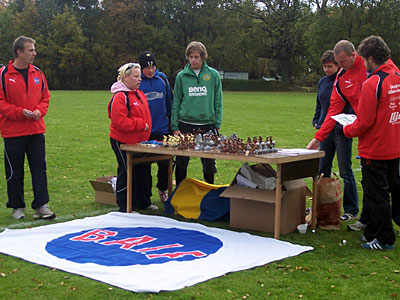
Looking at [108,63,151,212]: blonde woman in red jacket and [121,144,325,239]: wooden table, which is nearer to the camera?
[121,144,325,239]: wooden table

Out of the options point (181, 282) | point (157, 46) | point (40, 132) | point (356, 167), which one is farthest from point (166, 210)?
point (157, 46)

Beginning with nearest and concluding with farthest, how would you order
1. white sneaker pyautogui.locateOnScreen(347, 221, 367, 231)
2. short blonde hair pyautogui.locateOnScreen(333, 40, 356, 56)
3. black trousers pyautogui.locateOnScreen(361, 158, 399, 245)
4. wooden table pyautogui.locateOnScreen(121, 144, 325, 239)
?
black trousers pyautogui.locateOnScreen(361, 158, 399, 245), wooden table pyautogui.locateOnScreen(121, 144, 325, 239), short blonde hair pyautogui.locateOnScreen(333, 40, 356, 56), white sneaker pyautogui.locateOnScreen(347, 221, 367, 231)

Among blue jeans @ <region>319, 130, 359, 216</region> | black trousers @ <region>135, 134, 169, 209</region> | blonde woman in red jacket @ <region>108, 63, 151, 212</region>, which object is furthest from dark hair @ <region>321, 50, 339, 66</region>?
black trousers @ <region>135, 134, 169, 209</region>

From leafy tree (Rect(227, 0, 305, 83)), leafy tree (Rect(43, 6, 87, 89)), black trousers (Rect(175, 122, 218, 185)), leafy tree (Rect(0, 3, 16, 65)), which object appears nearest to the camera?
black trousers (Rect(175, 122, 218, 185))

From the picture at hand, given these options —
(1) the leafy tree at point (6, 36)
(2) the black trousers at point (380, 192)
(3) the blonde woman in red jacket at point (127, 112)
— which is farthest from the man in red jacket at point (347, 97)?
(1) the leafy tree at point (6, 36)

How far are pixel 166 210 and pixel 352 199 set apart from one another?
7.90ft

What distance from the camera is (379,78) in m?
5.48

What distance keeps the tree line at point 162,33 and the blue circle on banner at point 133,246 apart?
5075 centimetres

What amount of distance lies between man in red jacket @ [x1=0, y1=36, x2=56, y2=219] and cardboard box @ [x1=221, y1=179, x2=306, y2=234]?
2.29 meters

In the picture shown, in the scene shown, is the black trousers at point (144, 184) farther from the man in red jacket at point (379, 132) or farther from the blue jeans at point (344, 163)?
the man in red jacket at point (379, 132)

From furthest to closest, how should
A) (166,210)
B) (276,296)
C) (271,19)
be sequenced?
(271,19) < (166,210) < (276,296)

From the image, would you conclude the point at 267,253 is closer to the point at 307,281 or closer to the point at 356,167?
the point at 307,281

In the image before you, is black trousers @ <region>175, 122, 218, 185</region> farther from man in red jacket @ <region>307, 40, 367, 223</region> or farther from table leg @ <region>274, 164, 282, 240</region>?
table leg @ <region>274, 164, 282, 240</region>

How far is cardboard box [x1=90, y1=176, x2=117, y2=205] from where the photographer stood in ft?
26.0
